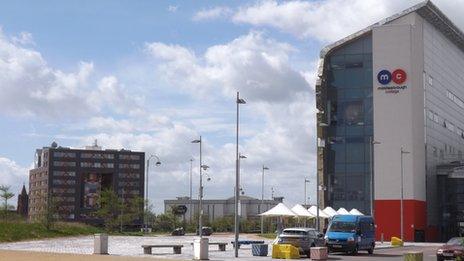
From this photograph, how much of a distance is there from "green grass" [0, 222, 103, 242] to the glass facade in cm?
3388

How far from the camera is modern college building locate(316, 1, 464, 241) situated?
86188 millimetres

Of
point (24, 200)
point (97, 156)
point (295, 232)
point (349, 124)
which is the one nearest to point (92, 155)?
point (97, 156)

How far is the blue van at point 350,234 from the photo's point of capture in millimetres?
45344

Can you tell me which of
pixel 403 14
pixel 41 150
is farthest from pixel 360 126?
pixel 41 150

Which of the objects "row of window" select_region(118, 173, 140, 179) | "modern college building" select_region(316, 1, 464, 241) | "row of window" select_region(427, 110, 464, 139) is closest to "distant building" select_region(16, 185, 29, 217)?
"row of window" select_region(118, 173, 140, 179)

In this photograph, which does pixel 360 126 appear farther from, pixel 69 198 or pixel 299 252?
pixel 69 198

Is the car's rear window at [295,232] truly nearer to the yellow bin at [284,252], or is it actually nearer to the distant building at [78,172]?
the yellow bin at [284,252]

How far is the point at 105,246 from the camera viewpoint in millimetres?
39375

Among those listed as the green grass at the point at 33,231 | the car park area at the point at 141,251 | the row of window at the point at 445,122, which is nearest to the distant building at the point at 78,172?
the row of window at the point at 445,122

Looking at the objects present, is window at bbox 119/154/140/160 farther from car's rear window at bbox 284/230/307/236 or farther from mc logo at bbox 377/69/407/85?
car's rear window at bbox 284/230/307/236

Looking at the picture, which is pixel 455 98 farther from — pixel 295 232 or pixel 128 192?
pixel 128 192

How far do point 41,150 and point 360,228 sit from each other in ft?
492

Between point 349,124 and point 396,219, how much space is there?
12822mm

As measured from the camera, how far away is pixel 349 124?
8994cm
